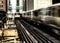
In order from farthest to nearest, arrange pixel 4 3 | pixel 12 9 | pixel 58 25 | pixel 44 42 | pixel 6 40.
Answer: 1. pixel 4 3
2. pixel 12 9
3. pixel 6 40
4. pixel 58 25
5. pixel 44 42

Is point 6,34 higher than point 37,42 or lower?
lower

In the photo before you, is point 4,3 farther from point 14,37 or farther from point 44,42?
point 44,42

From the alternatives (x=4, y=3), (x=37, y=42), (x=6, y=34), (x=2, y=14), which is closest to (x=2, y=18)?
(x=2, y=14)

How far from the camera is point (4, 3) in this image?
21.7 meters

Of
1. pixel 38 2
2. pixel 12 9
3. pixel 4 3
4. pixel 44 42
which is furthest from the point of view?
pixel 4 3

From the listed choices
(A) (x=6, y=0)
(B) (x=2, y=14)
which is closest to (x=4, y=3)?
(A) (x=6, y=0)

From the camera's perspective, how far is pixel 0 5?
20.3 meters

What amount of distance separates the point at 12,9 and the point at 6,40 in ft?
46.1

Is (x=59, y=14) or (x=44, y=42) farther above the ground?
(x=59, y=14)

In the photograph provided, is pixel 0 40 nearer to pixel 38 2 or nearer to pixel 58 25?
pixel 38 2

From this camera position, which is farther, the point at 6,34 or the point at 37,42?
the point at 6,34

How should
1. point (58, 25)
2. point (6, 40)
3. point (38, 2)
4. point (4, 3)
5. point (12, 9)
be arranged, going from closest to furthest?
point (58, 25)
point (6, 40)
point (38, 2)
point (12, 9)
point (4, 3)

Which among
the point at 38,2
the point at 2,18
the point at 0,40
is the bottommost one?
the point at 0,40

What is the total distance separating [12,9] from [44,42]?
18.6 m
